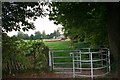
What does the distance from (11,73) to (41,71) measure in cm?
105

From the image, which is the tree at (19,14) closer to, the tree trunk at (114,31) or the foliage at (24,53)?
the foliage at (24,53)

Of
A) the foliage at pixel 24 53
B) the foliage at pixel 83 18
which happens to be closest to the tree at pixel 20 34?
the foliage at pixel 24 53

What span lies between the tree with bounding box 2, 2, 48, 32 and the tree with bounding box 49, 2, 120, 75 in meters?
0.67

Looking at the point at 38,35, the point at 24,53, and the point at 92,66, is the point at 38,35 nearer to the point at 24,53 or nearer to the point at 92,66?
the point at 24,53

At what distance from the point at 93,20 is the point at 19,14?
3087 mm

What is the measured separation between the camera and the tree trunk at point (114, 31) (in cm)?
805

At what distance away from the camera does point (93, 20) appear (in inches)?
400

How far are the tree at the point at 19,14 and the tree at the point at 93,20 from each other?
669 millimetres

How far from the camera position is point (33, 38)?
9.68 metres

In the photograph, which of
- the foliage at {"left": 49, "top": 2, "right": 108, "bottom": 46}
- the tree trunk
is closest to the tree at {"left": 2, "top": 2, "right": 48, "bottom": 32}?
the foliage at {"left": 49, "top": 2, "right": 108, "bottom": 46}

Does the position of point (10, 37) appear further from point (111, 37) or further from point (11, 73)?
point (111, 37)

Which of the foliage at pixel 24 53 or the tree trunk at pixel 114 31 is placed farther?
the foliage at pixel 24 53

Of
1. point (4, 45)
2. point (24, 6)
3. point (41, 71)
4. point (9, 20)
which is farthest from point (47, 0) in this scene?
point (41, 71)

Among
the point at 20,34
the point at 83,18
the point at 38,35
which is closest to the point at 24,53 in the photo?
the point at 38,35
